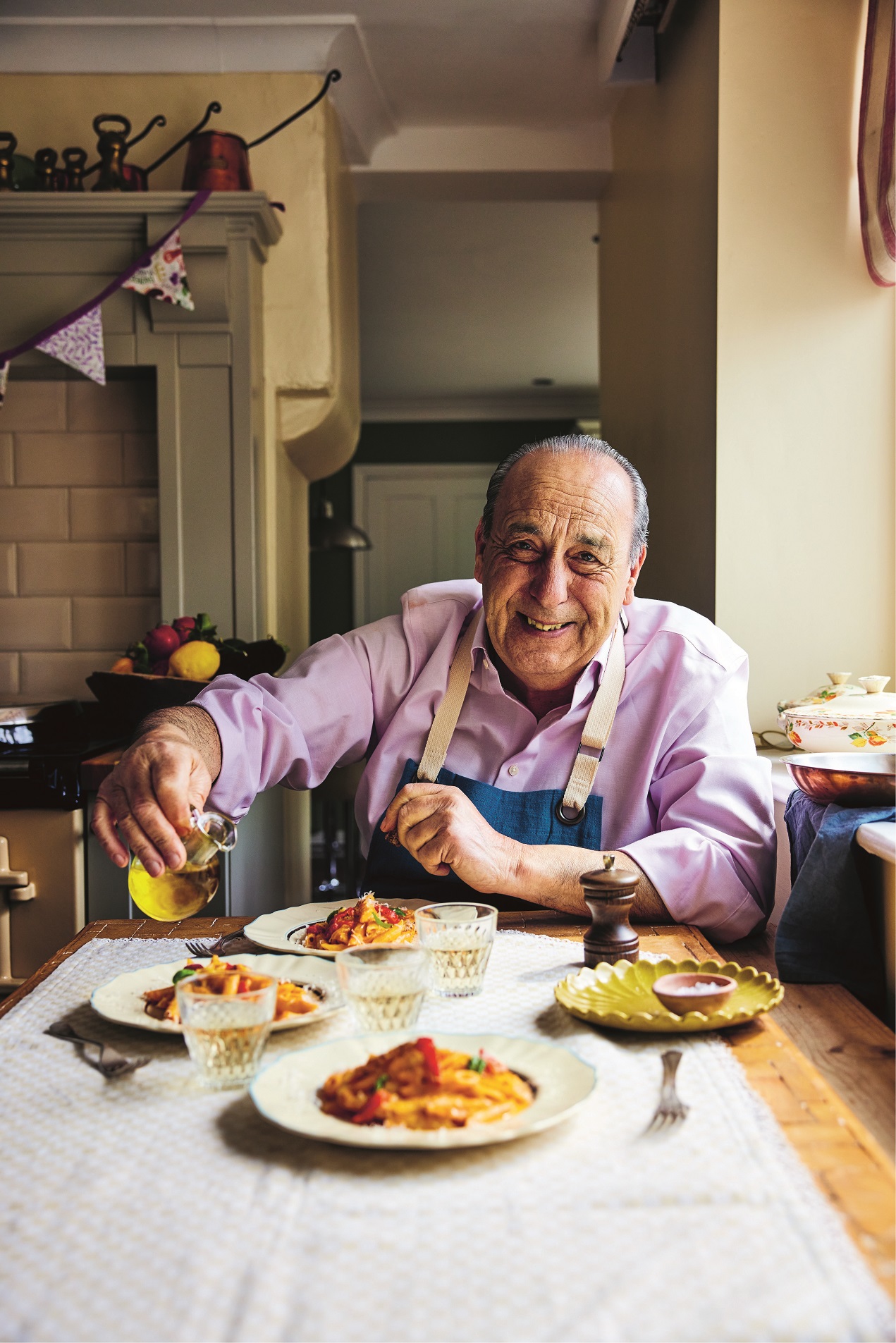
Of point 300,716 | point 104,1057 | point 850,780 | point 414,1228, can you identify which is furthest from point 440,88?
point 414,1228

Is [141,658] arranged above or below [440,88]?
below

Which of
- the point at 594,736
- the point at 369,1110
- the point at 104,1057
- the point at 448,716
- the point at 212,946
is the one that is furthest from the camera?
the point at 448,716

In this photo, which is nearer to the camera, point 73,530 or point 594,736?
point 594,736

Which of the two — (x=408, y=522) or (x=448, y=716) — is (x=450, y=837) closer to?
(x=448, y=716)

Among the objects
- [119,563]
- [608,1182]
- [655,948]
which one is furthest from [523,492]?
[119,563]

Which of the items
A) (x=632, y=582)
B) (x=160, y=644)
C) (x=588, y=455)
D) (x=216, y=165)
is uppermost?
(x=216, y=165)

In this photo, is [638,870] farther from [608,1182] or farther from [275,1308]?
[275,1308]

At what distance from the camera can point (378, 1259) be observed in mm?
599

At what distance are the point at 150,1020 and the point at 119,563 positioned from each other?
2.09 m

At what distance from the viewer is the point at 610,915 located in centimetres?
111

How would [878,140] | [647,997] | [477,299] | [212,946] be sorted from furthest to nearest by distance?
[477,299] < [878,140] < [212,946] < [647,997]

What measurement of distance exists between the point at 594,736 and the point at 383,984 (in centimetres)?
73

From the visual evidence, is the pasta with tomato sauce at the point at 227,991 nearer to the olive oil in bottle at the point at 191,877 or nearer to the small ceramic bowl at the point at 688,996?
the olive oil in bottle at the point at 191,877

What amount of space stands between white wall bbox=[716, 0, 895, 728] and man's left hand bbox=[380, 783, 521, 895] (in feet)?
3.54
